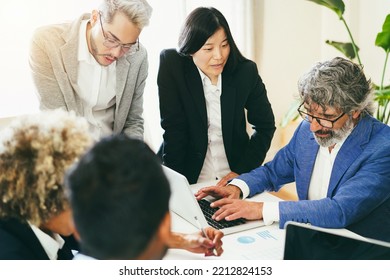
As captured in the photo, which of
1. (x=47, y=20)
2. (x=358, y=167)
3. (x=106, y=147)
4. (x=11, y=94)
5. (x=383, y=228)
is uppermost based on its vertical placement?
(x=47, y=20)

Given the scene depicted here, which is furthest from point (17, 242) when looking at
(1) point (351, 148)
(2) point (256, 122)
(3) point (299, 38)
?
(3) point (299, 38)

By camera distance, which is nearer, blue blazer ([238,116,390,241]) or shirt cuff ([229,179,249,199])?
blue blazer ([238,116,390,241])

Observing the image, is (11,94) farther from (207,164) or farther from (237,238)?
(237,238)

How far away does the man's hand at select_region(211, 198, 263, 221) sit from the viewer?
1336 millimetres

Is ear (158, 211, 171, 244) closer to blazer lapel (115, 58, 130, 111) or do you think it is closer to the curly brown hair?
the curly brown hair

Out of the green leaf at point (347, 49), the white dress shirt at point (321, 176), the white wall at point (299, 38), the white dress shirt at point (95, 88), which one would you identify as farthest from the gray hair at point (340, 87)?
the white wall at point (299, 38)

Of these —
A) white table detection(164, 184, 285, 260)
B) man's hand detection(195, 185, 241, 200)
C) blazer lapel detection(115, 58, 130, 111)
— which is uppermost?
blazer lapel detection(115, 58, 130, 111)

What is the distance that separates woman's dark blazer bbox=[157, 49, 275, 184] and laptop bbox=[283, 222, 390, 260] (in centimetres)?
87

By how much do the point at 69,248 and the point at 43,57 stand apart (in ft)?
2.17

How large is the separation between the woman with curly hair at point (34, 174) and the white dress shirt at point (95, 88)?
55 centimetres

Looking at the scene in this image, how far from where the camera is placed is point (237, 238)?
127 cm

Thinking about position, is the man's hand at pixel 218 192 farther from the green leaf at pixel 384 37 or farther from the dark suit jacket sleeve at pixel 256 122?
the green leaf at pixel 384 37

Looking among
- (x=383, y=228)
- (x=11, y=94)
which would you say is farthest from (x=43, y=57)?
(x=383, y=228)

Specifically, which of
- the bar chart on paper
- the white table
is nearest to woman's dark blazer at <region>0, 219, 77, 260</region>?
the white table
